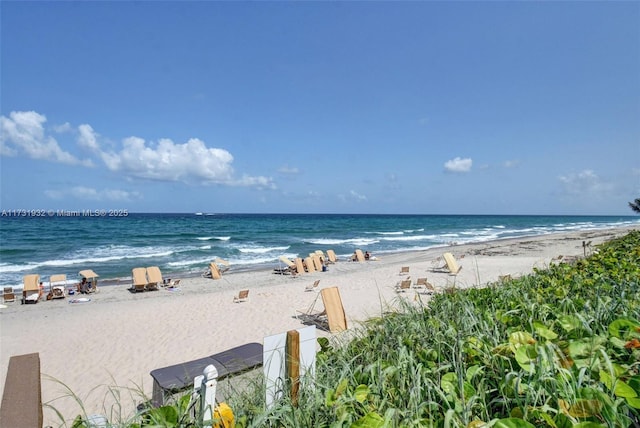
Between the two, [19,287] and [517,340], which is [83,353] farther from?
[19,287]

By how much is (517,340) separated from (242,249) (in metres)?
A: 29.0

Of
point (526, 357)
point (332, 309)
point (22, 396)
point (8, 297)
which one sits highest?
point (526, 357)

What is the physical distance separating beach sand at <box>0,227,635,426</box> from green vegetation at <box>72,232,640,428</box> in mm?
1501

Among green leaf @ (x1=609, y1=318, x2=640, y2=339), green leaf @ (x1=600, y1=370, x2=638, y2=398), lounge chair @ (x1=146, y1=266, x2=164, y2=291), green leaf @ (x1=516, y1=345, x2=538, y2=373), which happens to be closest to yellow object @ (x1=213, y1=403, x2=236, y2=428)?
green leaf @ (x1=516, y1=345, x2=538, y2=373)

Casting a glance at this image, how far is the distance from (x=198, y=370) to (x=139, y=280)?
1234 centimetres

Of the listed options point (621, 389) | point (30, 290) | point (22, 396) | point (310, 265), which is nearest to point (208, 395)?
point (22, 396)

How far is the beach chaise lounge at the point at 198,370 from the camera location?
3.09m

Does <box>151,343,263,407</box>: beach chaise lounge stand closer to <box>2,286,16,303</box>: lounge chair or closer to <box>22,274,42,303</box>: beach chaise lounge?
<box>22,274,42,303</box>: beach chaise lounge

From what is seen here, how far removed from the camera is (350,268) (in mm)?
19234

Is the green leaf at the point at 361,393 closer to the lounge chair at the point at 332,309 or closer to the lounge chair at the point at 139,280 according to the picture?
the lounge chair at the point at 332,309

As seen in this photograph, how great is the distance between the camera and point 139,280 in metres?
13.9

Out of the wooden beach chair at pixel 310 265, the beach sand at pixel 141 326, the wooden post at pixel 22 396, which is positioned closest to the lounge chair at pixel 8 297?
the beach sand at pixel 141 326

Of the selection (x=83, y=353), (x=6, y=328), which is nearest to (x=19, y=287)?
(x=6, y=328)

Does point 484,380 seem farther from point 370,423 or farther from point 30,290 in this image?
point 30,290
